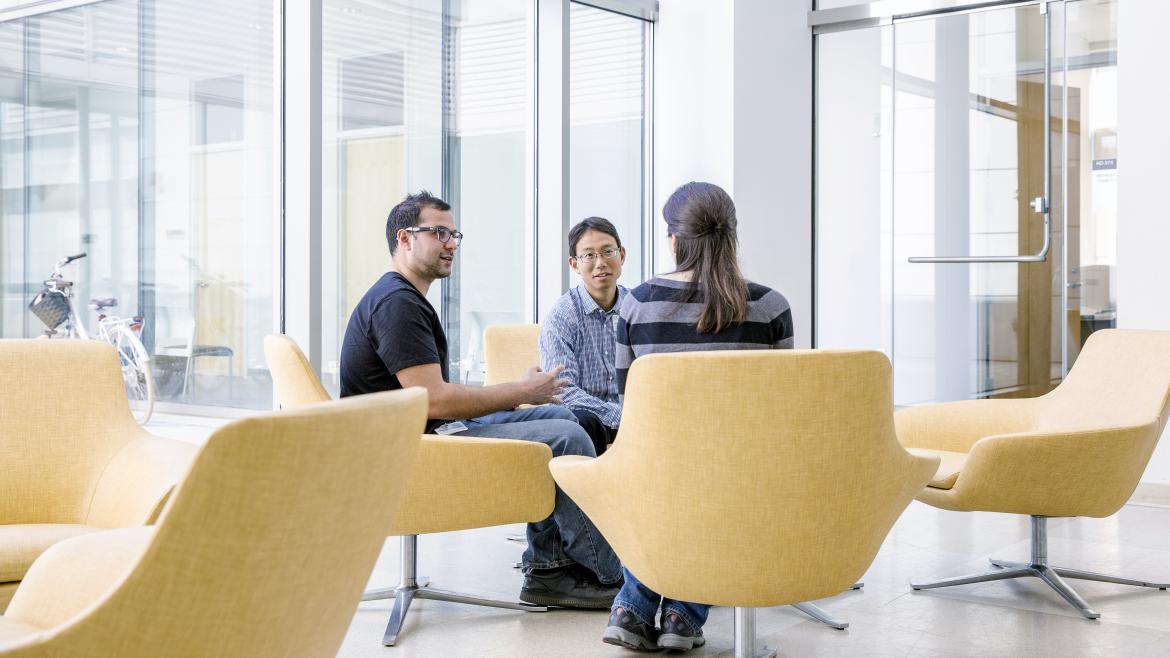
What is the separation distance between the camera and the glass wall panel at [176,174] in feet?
16.7

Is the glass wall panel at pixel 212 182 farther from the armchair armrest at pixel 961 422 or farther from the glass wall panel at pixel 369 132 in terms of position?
the armchair armrest at pixel 961 422

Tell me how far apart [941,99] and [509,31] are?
2.54 m

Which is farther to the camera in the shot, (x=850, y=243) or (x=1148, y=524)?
(x=850, y=243)

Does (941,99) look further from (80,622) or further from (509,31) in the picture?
(80,622)

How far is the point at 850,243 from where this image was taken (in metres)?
7.03

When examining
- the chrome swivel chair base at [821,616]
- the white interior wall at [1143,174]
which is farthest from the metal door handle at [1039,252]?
the chrome swivel chair base at [821,616]

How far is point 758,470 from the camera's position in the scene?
7.79 ft

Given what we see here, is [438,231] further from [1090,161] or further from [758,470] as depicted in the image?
[1090,161]

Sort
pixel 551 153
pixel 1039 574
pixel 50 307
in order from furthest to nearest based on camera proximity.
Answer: pixel 551 153 → pixel 50 307 → pixel 1039 574

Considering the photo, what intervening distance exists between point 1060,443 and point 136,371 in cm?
412

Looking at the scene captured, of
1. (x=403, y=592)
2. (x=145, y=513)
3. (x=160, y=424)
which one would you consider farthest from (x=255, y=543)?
(x=160, y=424)

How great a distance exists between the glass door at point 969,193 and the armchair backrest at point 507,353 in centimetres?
300

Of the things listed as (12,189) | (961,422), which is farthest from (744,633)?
(12,189)

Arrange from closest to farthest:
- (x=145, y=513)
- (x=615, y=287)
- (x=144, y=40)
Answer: (x=145, y=513)
(x=615, y=287)
(x=144, y=40)
